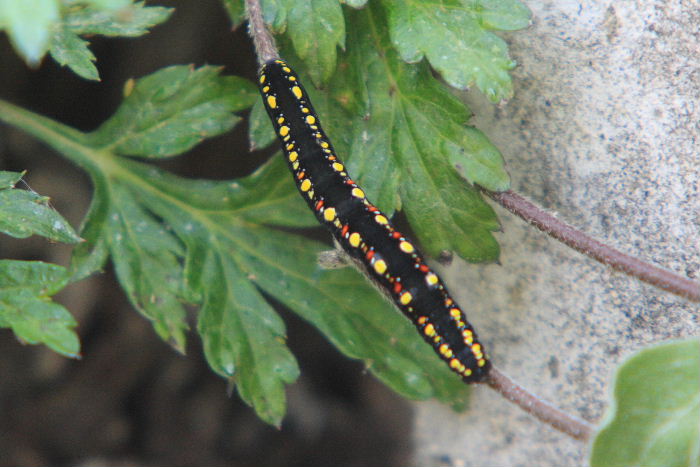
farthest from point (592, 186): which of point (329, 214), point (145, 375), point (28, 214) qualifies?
point (145, 375)

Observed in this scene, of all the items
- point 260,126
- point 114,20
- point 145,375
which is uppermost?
point 114,20

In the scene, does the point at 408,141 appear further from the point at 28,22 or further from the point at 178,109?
the point at 28,22

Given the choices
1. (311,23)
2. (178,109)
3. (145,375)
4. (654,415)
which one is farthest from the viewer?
(145,375)

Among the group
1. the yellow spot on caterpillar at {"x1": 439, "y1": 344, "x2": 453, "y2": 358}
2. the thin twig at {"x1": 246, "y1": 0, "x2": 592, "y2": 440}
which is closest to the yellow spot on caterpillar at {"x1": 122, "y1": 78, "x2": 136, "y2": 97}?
the thin twig at {"x1": 246, "y1": 0, "x2": 592, "y2": 440}

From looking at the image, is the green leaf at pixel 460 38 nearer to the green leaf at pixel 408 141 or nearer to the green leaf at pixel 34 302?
the green leaf at pixel 408 141

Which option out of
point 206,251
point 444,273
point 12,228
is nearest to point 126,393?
point 206,251

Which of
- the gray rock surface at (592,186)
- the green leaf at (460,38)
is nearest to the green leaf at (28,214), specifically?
the green leaf at (460,38)
